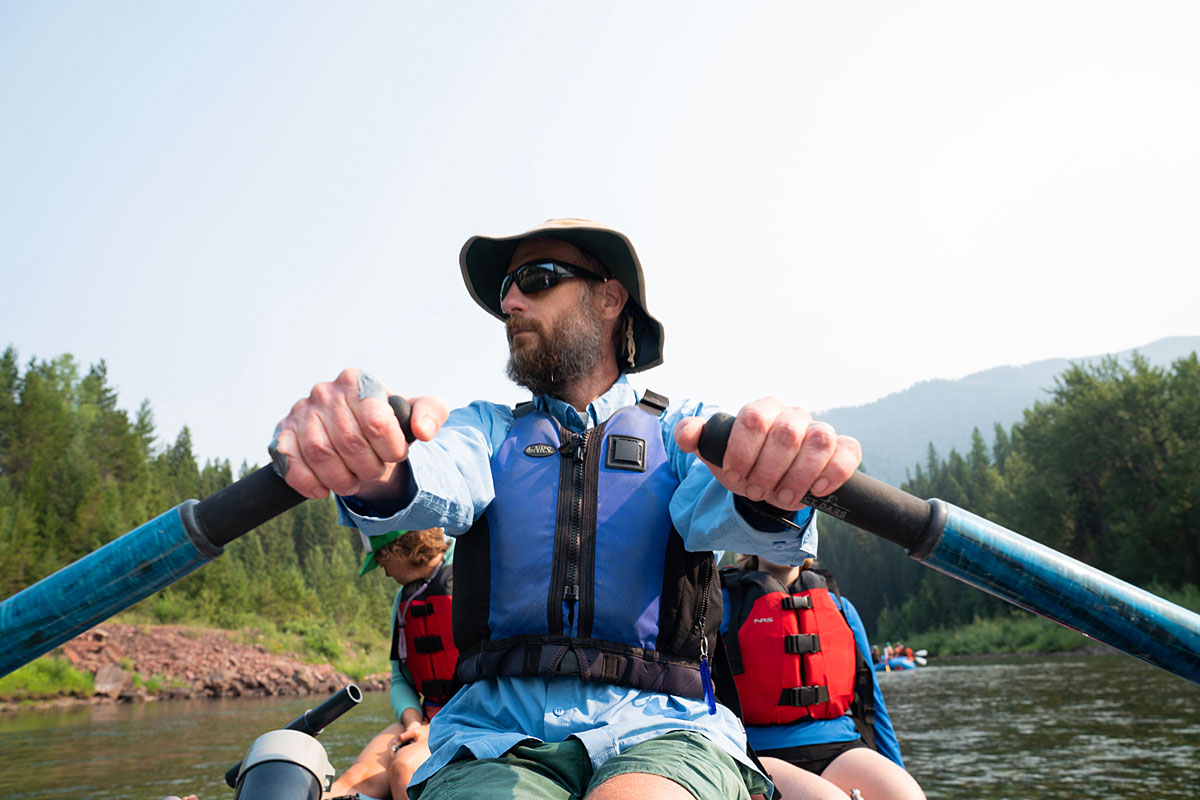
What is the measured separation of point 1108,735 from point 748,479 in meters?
11.5

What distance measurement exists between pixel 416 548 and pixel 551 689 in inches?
131

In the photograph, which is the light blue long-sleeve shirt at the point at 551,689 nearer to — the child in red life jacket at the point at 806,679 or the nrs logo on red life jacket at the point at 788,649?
the child in red life jacket at the point at 806,679

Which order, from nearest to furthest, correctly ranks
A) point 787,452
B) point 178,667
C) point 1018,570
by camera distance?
point 787,452
point 1018,570
point 178,667

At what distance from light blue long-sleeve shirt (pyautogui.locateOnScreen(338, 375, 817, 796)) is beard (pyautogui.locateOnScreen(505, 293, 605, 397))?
→ 39 cm

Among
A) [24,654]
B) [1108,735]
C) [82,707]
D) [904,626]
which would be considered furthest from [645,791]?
[904,626]

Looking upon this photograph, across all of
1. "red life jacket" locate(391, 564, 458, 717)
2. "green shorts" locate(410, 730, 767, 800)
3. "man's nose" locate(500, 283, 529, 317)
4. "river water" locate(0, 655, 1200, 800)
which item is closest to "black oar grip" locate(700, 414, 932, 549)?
"green shorts" locate(410, 730, 767, 800)

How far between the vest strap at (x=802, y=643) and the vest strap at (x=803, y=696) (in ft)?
0.76

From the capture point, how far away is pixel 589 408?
2.54 metres

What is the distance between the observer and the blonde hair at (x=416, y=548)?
5098mm

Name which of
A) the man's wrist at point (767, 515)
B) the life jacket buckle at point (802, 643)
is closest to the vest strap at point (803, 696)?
the life jacket buckle at point (802, 643)

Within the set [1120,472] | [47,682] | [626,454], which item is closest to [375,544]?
[626,454]

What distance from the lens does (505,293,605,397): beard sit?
8.55ft

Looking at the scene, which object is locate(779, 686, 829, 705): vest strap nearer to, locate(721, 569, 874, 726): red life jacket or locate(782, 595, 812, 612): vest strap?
locate(721, 569, 874, 726): red life jacket

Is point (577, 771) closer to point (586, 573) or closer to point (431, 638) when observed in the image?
point (586, 573)
